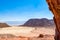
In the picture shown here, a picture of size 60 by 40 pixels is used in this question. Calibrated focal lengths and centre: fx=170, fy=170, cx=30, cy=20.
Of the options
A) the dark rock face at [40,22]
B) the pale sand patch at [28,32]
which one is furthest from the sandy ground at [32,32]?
the dark rock face at [40,22]

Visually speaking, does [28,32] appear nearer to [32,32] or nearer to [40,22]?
[32,32]

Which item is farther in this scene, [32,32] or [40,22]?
[40,22]

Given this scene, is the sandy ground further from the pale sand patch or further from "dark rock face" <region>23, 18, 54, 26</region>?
"dark rock face" <region>23, 18, 54, 26</region>

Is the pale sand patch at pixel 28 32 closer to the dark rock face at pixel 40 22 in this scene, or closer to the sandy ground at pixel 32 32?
the sandy ground at pixel 32 32

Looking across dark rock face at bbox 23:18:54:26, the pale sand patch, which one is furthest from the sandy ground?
dark rock face at bbox 23:18:54:26

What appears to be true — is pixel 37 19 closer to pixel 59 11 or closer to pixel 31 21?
pixel 31 21

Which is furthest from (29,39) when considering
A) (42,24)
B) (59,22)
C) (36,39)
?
(42,24)

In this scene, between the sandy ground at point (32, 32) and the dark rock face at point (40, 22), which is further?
the dark rock face at point (40, 22)

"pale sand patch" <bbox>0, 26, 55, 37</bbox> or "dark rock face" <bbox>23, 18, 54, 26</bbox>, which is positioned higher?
"dark rock face" <bbox>23, 18, 54, 26</bbox>

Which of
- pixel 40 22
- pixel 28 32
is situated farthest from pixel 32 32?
pixel 40 22

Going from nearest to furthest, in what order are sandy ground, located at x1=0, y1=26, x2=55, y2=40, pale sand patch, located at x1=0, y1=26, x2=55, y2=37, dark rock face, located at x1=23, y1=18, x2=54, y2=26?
sandy ground, located at x1=0, y1=26, x2=55, y2=40, pale sand patch, located at x1=0, y1=26, x2=55, y2=37, dark rock face, located at x1=23, y1=18, x2=54, y2=26

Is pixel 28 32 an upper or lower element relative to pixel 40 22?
lower

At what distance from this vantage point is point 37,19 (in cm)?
3931

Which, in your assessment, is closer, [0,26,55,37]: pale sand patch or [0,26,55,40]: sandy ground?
[0,26,55,40]: sandy ground
